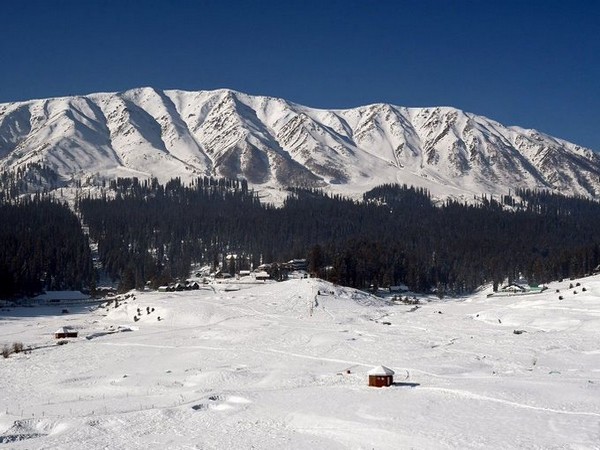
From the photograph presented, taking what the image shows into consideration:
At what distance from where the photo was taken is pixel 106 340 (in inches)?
2707

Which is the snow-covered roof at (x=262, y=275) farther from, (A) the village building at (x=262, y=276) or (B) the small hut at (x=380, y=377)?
(B) the small hut at (x=380, y=377)

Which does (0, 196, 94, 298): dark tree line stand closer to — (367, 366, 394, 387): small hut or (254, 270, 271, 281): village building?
(254, 270, 271, 281): village building

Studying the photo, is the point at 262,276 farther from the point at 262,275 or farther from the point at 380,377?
the point at 380,377

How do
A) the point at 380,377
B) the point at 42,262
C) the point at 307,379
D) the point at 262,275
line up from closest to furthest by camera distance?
the point at 380,377
the point at 307,379
the point at 262,275
the point at 42,262

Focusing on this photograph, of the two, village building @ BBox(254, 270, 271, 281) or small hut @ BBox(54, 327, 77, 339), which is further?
village building @ BBox(254, 270, 271, 281)

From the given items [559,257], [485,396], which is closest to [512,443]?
[485,396]

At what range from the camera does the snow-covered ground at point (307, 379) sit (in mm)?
29047

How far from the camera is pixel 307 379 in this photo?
4425 cm

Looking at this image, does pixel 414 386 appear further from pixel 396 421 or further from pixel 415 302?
pixel 415 302

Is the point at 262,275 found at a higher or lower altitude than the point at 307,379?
higher

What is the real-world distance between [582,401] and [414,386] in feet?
33.1

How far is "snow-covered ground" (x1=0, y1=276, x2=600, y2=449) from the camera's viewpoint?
2905 centimetres

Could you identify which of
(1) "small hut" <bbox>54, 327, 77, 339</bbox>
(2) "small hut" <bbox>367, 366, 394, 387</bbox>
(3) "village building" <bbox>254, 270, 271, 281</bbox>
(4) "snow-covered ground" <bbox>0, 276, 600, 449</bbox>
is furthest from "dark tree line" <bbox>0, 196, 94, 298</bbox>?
(2) "small hut" <bbox>367, 366, 394, 387</bbox>

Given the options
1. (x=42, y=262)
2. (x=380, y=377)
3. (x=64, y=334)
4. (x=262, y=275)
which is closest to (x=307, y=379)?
(x=380, y=377)
